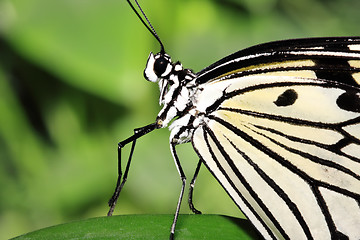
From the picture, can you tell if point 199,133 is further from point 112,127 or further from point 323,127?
point 112,127

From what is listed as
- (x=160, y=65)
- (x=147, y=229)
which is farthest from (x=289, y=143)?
(x=147, y=229)

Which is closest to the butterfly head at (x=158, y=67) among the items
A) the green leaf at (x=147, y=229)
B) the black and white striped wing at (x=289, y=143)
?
the black and white striped wing at (x=289, y=143)

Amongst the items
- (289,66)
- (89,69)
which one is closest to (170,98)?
(289,66)

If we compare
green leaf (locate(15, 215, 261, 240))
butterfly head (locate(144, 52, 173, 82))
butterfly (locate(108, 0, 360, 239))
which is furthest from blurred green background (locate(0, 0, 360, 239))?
green leaf (locate(15, 215, 261, 240))

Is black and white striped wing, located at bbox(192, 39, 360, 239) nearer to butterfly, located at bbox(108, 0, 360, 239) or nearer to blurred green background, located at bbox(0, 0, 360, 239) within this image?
butterfly, located at bbox(108, 0, 360, 239)

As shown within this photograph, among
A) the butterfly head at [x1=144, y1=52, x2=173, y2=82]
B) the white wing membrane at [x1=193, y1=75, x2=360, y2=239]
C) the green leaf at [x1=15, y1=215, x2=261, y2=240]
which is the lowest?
the green leaf at [x1=15, y1=215, x2=261, y2=240]
